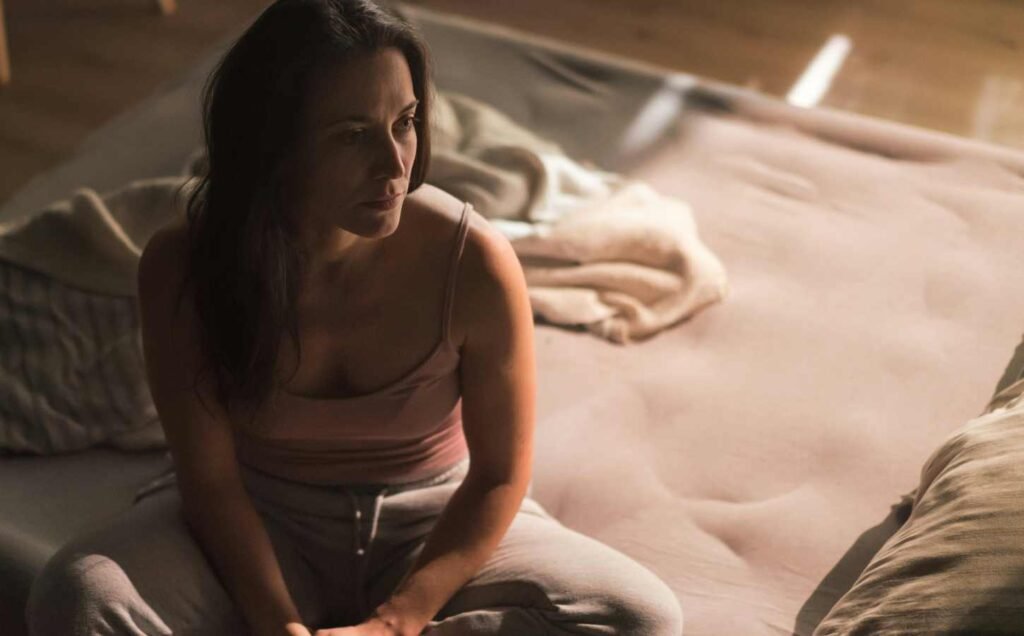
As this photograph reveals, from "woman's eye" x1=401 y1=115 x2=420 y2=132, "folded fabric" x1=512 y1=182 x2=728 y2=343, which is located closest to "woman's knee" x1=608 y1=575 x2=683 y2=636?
"woman's eye" x1=401 y1=115 x2=420 y2=132

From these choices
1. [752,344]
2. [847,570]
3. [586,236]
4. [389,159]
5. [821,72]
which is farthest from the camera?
[821,72]

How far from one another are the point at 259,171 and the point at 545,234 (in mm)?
788

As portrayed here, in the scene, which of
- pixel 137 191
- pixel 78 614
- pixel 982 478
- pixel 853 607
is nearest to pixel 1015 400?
pixel 982 478

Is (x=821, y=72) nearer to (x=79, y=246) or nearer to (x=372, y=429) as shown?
(x=79, y=246)

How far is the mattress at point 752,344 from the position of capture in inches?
58.2

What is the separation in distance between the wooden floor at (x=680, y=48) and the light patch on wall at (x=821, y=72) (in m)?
0.02

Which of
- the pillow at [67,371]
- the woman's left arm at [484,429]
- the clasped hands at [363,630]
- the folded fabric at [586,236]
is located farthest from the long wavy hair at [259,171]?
the folded fabric at [586,236]

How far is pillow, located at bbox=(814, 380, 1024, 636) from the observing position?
109 cm

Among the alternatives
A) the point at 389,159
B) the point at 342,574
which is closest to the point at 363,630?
the point at 342,574

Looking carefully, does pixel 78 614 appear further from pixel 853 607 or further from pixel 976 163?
pixel 976 163

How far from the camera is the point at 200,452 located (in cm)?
127

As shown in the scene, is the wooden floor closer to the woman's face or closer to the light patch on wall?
the light patch on wall

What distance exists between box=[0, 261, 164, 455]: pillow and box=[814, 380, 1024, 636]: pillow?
89 cm

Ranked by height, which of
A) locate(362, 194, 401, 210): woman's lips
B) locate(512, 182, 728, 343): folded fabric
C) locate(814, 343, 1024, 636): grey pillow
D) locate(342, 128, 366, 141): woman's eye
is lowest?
locate(512, 182, 728, 343): folded fabric
